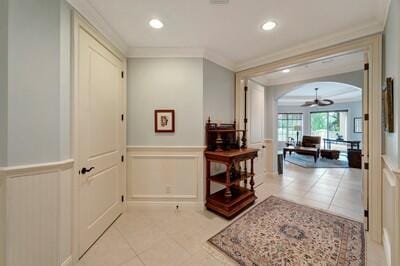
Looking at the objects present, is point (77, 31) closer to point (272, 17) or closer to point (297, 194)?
point (272, 17)

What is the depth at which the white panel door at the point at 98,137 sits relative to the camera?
6.28 ft

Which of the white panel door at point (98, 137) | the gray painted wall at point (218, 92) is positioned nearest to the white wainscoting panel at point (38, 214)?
the white panel door at point (98, 137)

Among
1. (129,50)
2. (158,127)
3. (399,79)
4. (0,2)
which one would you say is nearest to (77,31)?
(0,2)

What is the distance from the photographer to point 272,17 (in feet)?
6.75

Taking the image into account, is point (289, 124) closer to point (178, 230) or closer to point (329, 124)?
point (329, 124)

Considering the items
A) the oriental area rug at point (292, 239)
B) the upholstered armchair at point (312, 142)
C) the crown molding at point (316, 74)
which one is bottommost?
the oriental area rug at point (292, 239)

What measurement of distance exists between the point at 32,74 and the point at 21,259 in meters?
1.42

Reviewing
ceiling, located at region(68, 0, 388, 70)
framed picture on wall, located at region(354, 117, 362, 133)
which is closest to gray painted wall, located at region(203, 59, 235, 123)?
ceiling, located at region(68, 0, 388, 70)

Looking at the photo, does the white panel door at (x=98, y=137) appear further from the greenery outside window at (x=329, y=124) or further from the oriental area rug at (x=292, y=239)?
the greenery outside window at (x=329, y=124)

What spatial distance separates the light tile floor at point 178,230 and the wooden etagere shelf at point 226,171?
0.21 m

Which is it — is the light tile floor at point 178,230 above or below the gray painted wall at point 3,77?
below

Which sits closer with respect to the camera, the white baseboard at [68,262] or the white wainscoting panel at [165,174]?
the white baseboard at [68,262]

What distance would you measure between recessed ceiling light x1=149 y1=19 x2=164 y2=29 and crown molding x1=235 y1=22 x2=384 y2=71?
1.82m

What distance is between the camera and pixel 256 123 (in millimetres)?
4117
